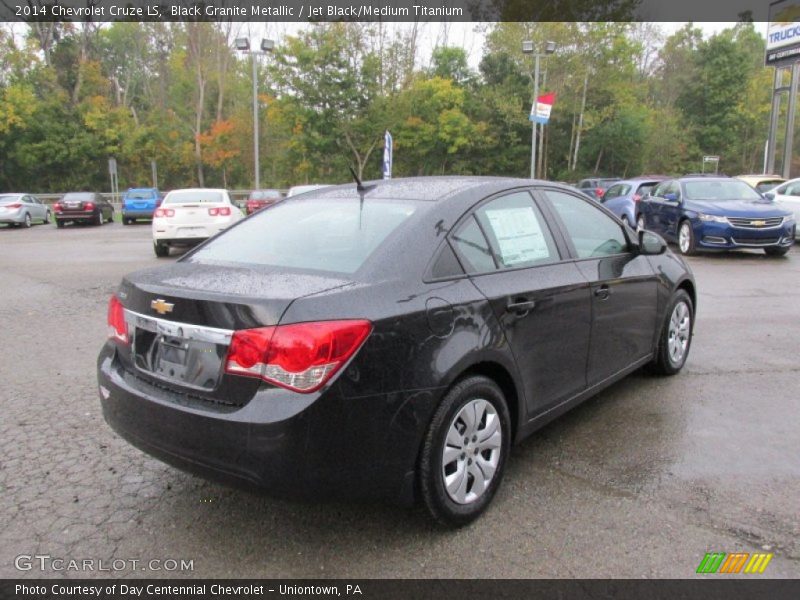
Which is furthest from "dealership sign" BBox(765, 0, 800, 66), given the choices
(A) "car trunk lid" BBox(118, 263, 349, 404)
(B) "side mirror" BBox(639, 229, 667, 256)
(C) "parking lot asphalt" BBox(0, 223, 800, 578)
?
(A) "car trunk lid" BBox(118, 263, 349, 404)

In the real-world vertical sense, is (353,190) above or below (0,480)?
above

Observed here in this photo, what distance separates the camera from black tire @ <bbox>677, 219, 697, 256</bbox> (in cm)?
1298

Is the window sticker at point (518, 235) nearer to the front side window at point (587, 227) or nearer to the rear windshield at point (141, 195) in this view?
the front side window at point (587, 227)

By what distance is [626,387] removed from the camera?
196 inches

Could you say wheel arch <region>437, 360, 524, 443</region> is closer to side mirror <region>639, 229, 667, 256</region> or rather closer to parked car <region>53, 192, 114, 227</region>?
side mirror <region>639, 229, 667, 256</region>

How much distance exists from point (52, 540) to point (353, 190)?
7.75ft

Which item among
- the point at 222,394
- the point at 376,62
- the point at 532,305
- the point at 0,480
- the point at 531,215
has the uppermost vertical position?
the point at 376,62

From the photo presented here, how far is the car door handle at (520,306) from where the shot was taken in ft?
10.5

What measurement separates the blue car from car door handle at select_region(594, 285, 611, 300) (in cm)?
967

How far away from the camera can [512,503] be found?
3.23 metres

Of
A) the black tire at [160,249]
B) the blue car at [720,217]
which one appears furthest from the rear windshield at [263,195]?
the blue car at [720,217]

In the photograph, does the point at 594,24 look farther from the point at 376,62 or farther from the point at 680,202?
the point at 680,202

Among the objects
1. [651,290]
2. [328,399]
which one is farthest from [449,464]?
[651,290]

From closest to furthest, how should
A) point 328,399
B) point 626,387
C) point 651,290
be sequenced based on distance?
point 328,399, point 651,290, point 626,387
